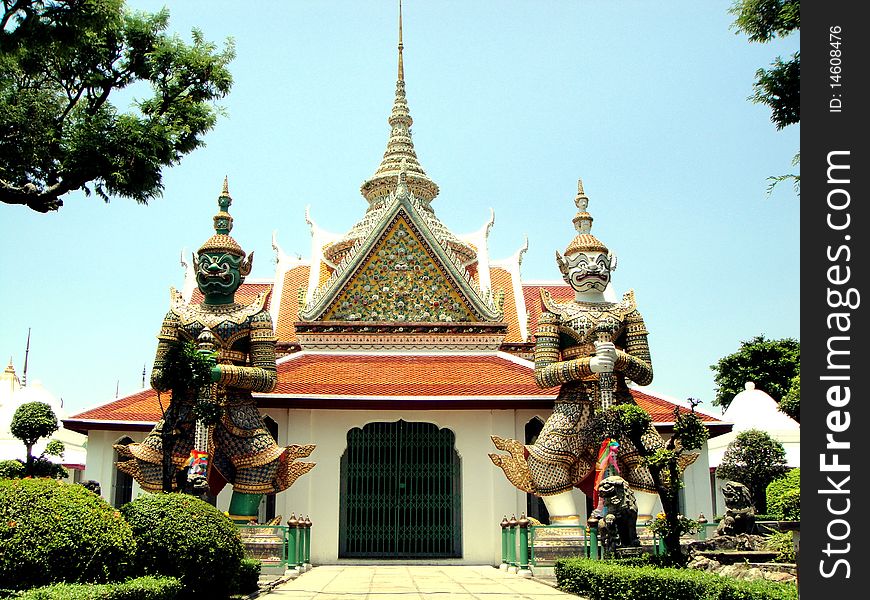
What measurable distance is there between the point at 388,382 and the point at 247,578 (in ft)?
18.2

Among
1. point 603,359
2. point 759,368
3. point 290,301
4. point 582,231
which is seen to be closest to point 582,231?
point 582,231

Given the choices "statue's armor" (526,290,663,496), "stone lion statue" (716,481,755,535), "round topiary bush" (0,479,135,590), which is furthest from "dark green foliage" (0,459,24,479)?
"stone lion statue" (716,481,755,535)

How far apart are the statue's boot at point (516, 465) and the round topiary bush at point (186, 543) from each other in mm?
5339

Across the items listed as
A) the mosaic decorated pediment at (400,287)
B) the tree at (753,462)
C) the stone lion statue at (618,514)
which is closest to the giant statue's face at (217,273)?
the mosaic decorated pediment at (400,287)

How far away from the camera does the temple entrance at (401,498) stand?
1419 cm

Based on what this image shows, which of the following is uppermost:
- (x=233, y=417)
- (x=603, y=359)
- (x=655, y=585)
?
(x=603, y=359)

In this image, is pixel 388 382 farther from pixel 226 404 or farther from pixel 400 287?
pixel 226 404

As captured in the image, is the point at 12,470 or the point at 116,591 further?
the point at 12,470

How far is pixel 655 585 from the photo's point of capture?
7.60 meters

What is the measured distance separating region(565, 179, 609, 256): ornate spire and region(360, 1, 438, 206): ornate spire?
Answer: 695 cm
